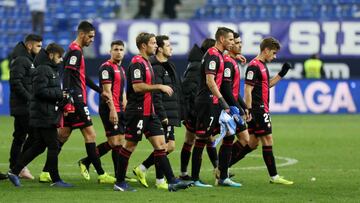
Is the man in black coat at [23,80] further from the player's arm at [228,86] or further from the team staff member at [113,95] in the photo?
the player's arm at [228,86]

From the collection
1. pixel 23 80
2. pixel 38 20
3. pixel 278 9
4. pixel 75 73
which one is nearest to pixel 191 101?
pixel 75 73

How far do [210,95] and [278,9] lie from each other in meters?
21.6

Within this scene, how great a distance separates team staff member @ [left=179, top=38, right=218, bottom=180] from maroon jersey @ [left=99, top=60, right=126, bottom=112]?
0.87m

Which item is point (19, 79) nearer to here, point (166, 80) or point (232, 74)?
point (166, 80)

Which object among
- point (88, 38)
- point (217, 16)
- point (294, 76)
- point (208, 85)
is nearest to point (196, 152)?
point (208, 85)

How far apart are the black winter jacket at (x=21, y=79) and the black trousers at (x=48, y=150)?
41.7 inches

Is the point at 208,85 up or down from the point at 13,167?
up

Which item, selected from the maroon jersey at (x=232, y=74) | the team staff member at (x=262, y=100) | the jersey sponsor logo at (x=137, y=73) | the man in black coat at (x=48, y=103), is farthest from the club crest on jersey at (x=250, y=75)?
the man in black coat at (x=48, y=103)

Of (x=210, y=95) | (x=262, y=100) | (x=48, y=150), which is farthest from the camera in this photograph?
(x=262, y=100)

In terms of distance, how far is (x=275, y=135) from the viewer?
22.1m

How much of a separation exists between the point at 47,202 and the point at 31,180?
2.62 metres

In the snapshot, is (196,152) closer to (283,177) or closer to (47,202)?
(283,177)

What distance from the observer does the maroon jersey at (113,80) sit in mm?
13477

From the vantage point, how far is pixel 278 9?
111 feet
